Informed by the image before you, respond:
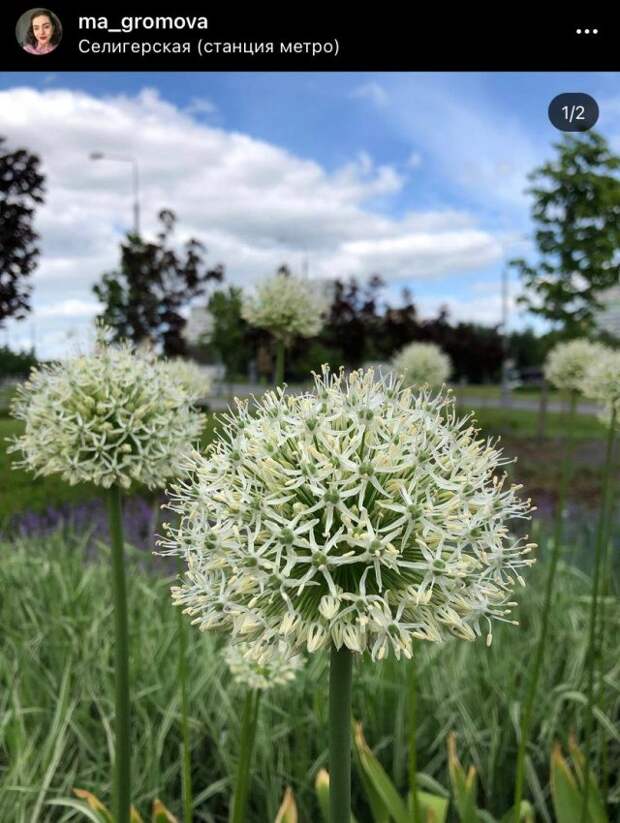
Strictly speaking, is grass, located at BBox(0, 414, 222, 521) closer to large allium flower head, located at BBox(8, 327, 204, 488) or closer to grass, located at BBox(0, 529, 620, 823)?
grass, located at BBox(0, 529, 620, 823)

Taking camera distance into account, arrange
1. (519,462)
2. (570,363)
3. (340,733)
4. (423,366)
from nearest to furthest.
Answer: (340,733)
(570,363)
(423,366)
(519,462)

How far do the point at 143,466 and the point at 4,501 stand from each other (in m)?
4.06

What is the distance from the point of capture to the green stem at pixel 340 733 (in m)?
1.07

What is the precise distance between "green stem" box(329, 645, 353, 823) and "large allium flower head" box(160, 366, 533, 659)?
0.05m

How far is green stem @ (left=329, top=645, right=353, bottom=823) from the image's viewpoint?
1.07 metres

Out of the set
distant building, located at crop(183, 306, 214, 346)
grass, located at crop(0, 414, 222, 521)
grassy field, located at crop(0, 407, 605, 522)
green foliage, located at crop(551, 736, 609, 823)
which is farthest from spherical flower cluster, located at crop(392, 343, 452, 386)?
green foliage, located at crop(551, 736, 609, 823)

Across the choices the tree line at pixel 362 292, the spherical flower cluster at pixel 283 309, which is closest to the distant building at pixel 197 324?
the tree line at pixel 362 292

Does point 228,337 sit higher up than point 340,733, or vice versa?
point 228,337

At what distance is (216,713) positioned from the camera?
10.5 ft

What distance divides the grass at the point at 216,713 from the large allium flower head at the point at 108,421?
1149 mm

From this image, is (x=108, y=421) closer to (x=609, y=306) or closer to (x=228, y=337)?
(x=228, y=337)

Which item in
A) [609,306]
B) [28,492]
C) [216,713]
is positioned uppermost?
[609,306]
